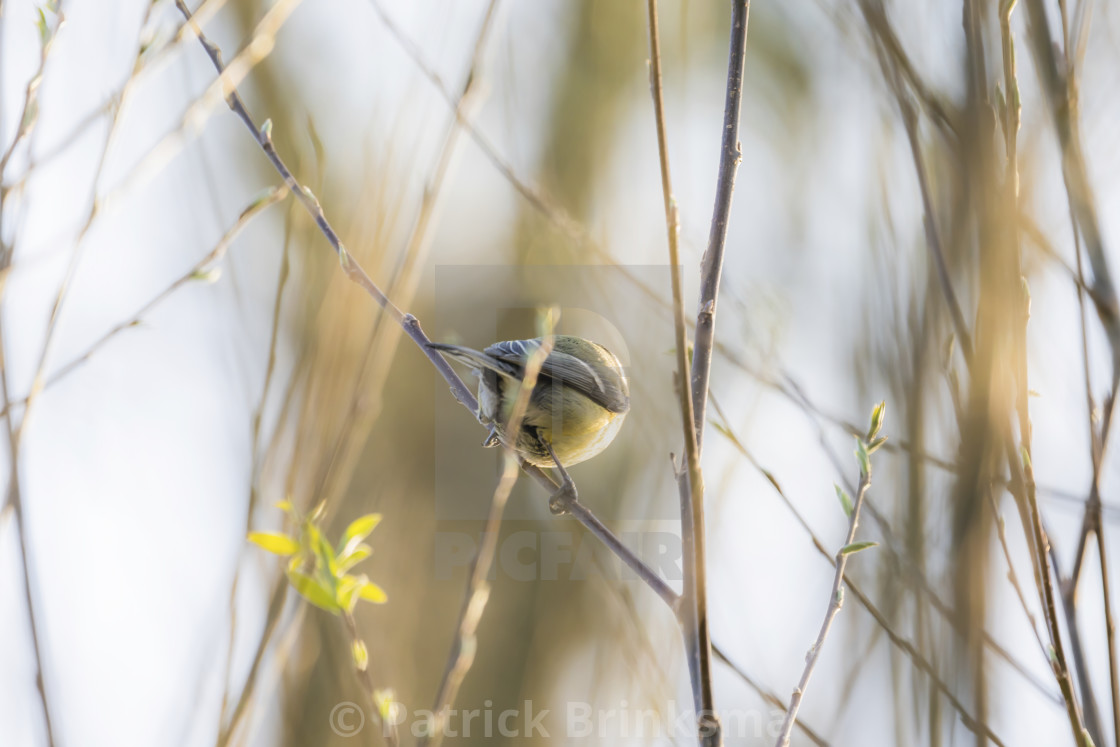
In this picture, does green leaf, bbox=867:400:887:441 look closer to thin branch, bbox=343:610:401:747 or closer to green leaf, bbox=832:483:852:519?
green leaf, bbox=832:483:852:519

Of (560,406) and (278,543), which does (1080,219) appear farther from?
(560,406)

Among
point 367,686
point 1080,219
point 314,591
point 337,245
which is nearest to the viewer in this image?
point 367,686

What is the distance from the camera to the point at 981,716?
1375 millimetres

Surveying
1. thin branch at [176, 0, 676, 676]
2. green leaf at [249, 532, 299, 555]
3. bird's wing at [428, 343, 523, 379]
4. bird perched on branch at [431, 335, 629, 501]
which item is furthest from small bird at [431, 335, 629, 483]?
green leaf at [249, 532, 299, 555]

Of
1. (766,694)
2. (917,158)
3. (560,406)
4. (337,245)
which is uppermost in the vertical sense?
(917,158)

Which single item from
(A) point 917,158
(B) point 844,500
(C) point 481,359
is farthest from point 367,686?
(C) point 481,359

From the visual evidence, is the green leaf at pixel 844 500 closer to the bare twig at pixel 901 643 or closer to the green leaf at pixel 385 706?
the bare twig at pixel 901 643

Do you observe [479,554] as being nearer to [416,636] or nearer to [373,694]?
[373,694]

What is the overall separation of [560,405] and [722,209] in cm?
175

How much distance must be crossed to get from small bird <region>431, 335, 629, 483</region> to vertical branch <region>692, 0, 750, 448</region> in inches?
51.5

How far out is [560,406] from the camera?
120 inches

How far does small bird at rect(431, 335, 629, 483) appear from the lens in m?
2.78

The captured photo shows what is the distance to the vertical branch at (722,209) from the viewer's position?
4.44 feet

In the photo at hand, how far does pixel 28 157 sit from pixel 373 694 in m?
0.89
